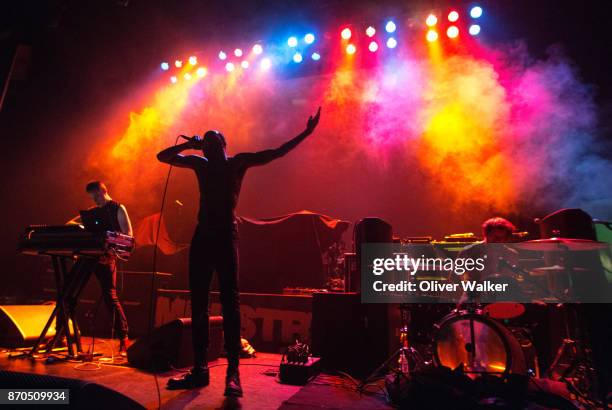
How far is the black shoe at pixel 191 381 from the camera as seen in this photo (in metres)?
3.16

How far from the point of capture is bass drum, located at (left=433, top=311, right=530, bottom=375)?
10.8 ft

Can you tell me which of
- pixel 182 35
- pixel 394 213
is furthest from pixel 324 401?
pixel 182 35

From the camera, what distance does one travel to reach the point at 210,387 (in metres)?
3.28

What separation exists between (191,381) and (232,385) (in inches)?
17.7

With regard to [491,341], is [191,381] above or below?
below

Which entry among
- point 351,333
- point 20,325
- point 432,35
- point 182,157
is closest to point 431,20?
point 432,35

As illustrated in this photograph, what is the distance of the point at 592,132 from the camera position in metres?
6.92

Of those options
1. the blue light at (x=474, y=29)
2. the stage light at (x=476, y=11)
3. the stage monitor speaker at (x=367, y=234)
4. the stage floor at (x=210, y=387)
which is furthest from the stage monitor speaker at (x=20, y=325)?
the stage light at (x=476, y=11)

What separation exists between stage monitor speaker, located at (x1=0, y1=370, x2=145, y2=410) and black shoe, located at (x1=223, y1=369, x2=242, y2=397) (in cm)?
198

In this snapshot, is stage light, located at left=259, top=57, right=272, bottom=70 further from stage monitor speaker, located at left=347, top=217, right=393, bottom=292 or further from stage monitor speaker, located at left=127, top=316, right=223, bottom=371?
stage monitor speaker, located at left=127, top=316, right=223, bottom=371

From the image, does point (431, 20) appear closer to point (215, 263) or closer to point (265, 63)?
point (265, 63)

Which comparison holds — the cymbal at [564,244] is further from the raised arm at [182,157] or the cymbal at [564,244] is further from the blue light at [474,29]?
the blue light at [474,29]

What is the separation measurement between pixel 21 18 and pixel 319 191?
691cm

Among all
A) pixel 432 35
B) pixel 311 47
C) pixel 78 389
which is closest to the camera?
pixel 78 389
